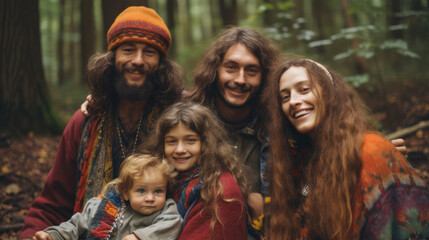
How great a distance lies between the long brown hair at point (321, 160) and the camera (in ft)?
8.59

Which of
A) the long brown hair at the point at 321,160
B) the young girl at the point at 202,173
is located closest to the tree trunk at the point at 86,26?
the young girl at the point at 202,173

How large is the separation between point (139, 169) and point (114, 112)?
3.78 feet

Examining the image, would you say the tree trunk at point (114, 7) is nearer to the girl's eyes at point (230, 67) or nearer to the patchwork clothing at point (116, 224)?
the girl's eyes at point (230, 67)

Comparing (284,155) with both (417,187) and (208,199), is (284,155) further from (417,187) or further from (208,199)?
(417,187)

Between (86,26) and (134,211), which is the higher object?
(86,26)

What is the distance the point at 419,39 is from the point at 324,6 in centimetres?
660

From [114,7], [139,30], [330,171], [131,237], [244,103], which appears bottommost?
[131,237]

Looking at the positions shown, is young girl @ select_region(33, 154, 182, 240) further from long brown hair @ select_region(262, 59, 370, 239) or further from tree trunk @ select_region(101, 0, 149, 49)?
tree trunk @ select_region(101, 0, 149, 49)

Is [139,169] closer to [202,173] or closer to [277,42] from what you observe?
[202,173]

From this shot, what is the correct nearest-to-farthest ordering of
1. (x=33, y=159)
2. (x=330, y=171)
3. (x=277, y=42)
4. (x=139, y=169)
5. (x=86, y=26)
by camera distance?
(x=330, y=171) → (x=139, y=169) → (x=33, y=159) → (x=277, y=42) → (x=86, y=26)

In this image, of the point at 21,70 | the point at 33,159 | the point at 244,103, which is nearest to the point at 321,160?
the point at 244,103

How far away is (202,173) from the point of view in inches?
118

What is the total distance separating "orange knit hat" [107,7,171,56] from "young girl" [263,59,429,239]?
4.34ft

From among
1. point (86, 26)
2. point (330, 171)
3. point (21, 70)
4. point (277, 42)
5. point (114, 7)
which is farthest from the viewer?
point (86, 26)
